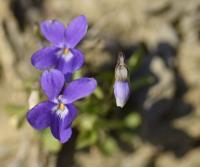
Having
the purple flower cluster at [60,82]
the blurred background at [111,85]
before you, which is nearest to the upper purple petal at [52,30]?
the purple flower cluster at [60,82]

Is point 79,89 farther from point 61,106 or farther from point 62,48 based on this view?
point 62,48

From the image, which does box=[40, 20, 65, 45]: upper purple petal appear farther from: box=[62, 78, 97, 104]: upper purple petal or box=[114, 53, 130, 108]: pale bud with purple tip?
box=[114, 53, 130, 108]: pale bud with purple tip

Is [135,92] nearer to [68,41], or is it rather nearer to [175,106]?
[175,106]

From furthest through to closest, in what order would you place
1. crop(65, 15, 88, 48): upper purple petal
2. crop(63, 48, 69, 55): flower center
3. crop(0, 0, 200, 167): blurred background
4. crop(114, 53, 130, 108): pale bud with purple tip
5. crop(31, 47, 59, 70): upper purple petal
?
1. crop(0, 0, 200, 167): blurred background
2. crop(63, 48, 69, 55): flower center
3. crop(65, 15, 88, 48): upper purple petal
4. crop(31, 47, 59, 70): upper purple petal
5. crop(114, 53, 130, 108): pale bud with purple tip

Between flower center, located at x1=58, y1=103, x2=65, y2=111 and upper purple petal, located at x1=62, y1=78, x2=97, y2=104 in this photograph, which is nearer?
upper purple petal, located at x1=62, y1=78, x2=97, y2=104

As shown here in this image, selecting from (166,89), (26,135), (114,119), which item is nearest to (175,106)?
(166,89)

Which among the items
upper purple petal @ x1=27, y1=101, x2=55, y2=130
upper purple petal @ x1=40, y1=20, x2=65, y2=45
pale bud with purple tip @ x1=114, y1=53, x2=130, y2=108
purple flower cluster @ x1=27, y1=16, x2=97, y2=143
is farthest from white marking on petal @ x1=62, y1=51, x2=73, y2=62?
pale bud with purple tip @ x1=114, y1=53, x2=130, y2=108
